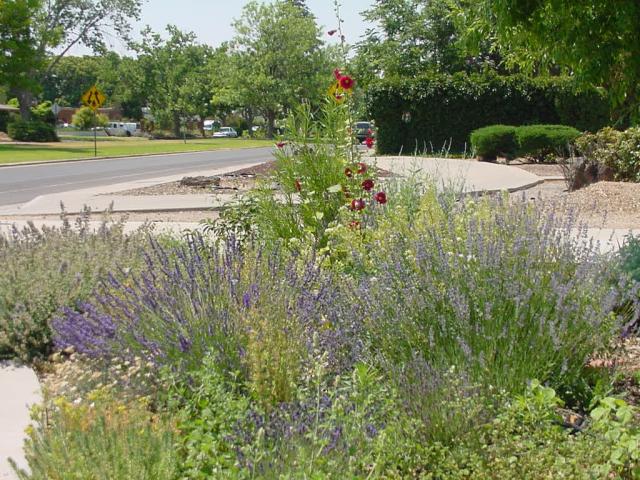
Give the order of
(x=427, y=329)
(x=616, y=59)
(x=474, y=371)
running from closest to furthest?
(x=474, y=371) < (x=427, y=329) < (x=616, y=59)

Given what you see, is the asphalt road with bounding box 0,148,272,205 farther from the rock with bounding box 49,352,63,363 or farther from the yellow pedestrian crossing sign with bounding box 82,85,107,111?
the rock with bounding box 49,352,63,363

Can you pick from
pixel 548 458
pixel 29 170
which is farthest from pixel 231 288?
pixel 29 170

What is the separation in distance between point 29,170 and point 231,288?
27.4 metres

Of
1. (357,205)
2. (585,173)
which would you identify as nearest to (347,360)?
(357,205)

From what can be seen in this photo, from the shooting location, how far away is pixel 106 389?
13.9 ft

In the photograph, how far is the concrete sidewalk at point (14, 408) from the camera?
12.9 feet

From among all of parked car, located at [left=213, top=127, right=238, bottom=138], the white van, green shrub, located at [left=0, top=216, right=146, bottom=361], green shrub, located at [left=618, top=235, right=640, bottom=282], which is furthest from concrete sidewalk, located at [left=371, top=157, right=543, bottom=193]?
the white van

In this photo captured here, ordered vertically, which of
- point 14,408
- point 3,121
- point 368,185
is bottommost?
point 3,121

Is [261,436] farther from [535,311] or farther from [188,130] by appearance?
[188,130]

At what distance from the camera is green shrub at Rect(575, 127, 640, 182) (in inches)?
680

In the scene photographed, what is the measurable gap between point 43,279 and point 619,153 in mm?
14360

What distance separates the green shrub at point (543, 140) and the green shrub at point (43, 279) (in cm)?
2352

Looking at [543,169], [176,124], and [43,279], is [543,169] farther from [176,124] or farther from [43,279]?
[176,124]

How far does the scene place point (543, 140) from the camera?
28.7m
